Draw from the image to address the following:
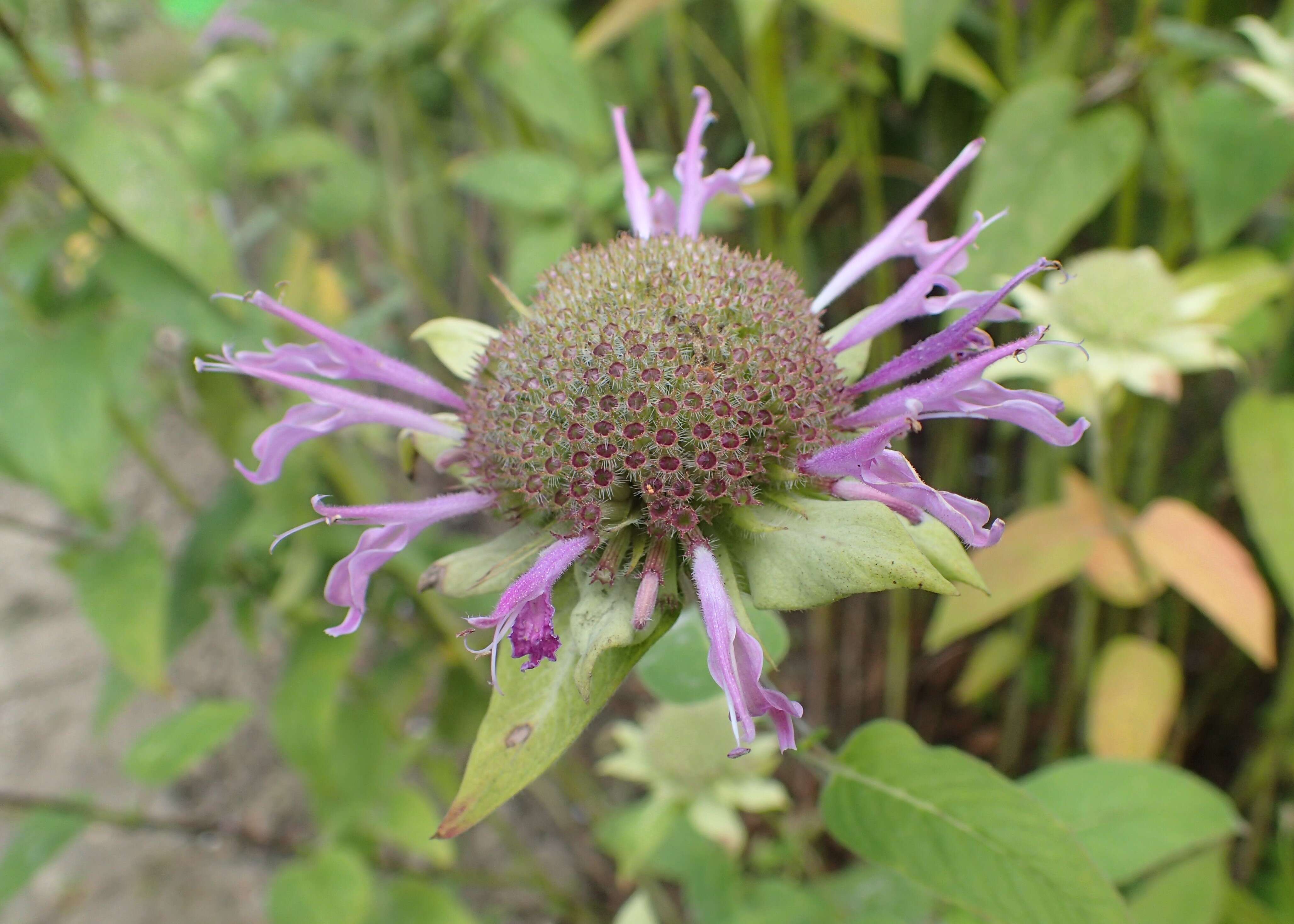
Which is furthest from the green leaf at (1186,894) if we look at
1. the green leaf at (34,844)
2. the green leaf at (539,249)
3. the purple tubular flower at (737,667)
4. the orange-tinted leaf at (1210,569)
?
the green leaf at (34,844)

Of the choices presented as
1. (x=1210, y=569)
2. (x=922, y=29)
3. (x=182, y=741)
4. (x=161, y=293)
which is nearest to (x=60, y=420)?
(x=161, y=293)

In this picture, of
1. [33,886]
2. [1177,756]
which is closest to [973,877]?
[1177,756]

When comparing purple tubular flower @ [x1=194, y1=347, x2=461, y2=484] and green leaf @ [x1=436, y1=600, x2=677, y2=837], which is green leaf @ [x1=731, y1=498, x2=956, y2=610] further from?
purple tubular flower @ [x1=194, y1=347, x2=461, y2=484]

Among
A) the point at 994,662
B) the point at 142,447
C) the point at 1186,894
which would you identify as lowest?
the point at 994,662

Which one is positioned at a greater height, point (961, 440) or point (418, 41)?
point (418, 41)

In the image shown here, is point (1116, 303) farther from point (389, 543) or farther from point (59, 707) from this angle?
point (59, 707)

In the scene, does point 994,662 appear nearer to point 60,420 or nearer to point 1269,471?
point 1269,471

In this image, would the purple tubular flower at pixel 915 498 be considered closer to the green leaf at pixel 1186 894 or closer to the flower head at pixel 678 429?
the flower head at pixel 678 429
